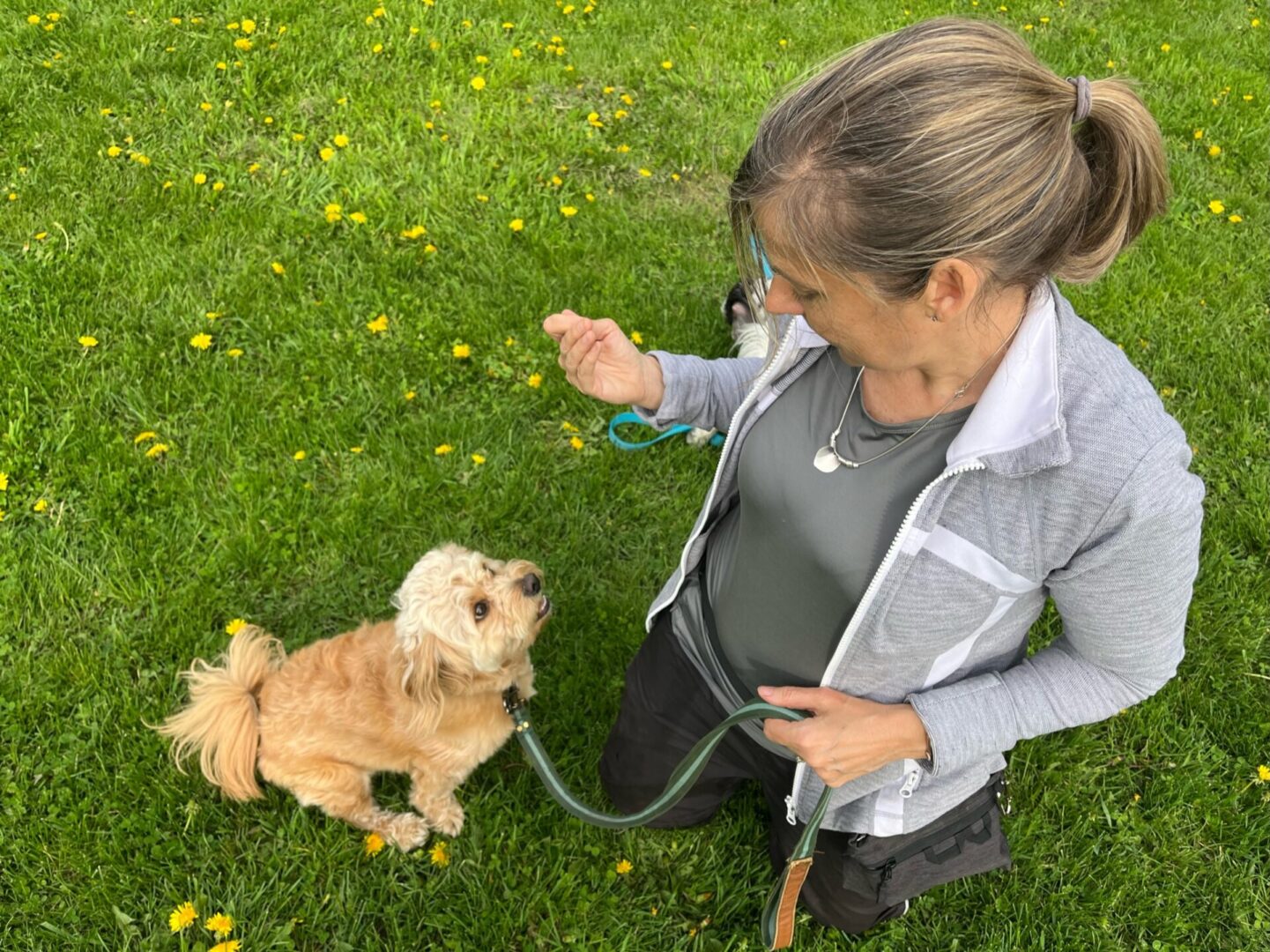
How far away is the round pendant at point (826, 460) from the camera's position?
5.58 ft

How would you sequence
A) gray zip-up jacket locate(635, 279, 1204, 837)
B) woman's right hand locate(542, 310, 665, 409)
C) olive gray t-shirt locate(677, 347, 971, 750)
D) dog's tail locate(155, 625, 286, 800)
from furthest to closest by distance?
dog's tail locate(155, 625, 286, 800) → woman's right hand locate(542, 310, 665, 409) → olive gray t-shirt locate(677, 347, 971, 750) → gray zip-up jacket locate(635, 279, 1204, 837)

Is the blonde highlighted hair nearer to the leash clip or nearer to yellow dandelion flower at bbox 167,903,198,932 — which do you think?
the leash clip

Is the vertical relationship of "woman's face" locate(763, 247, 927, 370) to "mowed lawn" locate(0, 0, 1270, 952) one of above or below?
above

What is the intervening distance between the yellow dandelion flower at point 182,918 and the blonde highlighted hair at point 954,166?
244cm

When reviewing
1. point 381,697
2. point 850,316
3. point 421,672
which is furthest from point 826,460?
point 381,697

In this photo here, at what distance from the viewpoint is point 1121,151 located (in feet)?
4.36

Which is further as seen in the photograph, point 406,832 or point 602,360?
point 406,832

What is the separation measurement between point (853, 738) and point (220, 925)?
6.22ft

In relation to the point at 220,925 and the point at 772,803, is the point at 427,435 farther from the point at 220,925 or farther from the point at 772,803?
the point at 772,803

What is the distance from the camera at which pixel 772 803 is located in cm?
235

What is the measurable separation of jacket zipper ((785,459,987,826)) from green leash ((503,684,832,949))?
0.12 metres

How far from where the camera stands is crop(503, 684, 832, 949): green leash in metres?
1.76

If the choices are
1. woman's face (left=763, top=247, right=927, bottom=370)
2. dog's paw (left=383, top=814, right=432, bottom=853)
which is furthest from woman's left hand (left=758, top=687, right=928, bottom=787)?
dog's paw (left=383, top=814, right=432, bottom=853)

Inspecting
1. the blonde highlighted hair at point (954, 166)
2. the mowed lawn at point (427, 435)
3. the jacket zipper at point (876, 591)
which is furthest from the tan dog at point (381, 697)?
the blonde highlighted hair at point (954, 166)
